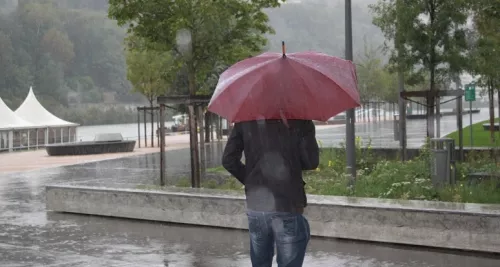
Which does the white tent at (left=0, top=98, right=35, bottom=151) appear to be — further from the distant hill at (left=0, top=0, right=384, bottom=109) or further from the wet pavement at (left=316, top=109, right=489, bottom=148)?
the distant hill at (left=0, top=0, right=384, bottom=109)

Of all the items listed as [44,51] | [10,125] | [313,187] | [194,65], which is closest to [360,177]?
[313,187]

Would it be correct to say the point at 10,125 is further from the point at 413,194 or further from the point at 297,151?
the point at 297,151

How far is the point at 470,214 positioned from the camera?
26.7 feet

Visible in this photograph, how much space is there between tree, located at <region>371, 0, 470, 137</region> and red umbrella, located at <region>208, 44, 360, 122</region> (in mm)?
12798

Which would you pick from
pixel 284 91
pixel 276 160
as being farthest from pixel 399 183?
pixel 276 160

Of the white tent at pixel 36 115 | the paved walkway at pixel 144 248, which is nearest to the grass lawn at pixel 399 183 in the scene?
the paved walkway at pixel 144 248

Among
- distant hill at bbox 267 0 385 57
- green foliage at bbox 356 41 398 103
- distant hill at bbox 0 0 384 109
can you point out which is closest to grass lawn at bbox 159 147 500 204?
distant hill at bbox 267 0 385 57

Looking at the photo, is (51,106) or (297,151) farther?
(51,106)

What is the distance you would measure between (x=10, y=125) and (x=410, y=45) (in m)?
30.9

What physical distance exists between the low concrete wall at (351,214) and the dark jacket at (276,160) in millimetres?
4019

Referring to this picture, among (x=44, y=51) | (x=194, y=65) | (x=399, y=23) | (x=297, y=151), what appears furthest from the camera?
(x=44, y=51)

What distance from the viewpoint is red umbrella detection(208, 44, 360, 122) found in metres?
4.74

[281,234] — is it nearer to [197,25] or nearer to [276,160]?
[276,160]

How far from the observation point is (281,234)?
4570mm
